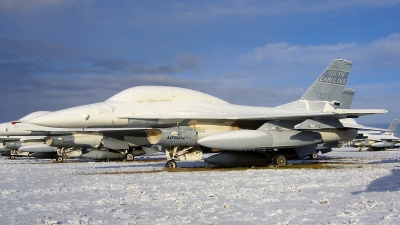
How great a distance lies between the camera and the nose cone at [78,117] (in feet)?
40.1

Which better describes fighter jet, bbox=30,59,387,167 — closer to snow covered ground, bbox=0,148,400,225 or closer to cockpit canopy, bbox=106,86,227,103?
cockpit canopy, bbox=106,86,227,103

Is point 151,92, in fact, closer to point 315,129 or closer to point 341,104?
point 315,129

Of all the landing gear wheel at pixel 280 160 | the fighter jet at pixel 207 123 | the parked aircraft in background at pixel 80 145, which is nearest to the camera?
the fighter jet at pixel 207 123

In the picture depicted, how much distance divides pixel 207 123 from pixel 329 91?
6.76 metres

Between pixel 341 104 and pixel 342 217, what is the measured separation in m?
13.7

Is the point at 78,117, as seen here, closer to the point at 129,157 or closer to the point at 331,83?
the point at 129,157

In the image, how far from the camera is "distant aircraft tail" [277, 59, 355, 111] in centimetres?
1728

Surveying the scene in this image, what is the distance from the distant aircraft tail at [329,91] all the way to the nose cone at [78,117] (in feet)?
28.0

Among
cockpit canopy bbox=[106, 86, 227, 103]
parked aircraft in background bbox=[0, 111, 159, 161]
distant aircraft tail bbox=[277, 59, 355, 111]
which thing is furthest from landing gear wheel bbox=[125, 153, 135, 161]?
distant aircraft tail bbox=[277, 59, 355, 111]

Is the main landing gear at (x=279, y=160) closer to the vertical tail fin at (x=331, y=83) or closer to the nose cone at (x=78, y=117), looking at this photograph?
the vertical tail fin at (x=331, y=83)

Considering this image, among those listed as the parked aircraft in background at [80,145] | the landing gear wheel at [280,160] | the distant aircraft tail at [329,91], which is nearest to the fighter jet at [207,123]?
the landing gear wheel at [280,160]

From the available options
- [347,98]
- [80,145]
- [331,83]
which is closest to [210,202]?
[331,83]

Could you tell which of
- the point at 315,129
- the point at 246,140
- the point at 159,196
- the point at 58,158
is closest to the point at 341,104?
the point at 315,129

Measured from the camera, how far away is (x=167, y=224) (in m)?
5.02
